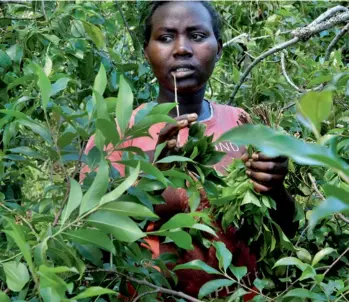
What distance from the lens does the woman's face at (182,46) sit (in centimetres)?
128

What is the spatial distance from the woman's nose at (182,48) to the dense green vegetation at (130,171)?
6.6 inches

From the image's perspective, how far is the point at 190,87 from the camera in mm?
1281

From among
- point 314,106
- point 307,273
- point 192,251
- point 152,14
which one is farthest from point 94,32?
point 314,106

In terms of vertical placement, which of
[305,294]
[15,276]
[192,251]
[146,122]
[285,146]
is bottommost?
[192,251]

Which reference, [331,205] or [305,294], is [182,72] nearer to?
[305,294]

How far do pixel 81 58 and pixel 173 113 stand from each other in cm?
38

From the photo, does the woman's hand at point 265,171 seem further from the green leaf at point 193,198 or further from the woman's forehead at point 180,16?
the woman's forehead at point 180,16

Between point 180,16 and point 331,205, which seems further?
point 180,16

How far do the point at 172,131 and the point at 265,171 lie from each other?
186mm

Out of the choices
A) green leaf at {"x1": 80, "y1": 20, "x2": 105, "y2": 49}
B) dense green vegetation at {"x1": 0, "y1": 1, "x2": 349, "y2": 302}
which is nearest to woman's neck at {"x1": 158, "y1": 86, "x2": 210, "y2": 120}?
dense green vegetation at {"x1": 0, "y1": 1, "x2": 349, "y2": 302}

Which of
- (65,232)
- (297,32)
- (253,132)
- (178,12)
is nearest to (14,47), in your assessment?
(178,12)

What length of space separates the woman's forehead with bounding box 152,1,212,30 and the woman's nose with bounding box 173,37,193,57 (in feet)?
0.10

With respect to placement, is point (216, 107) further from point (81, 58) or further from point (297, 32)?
point (81, 58)

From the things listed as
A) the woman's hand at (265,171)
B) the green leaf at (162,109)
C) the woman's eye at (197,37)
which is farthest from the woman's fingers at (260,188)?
the woman's eye at (197,37)
